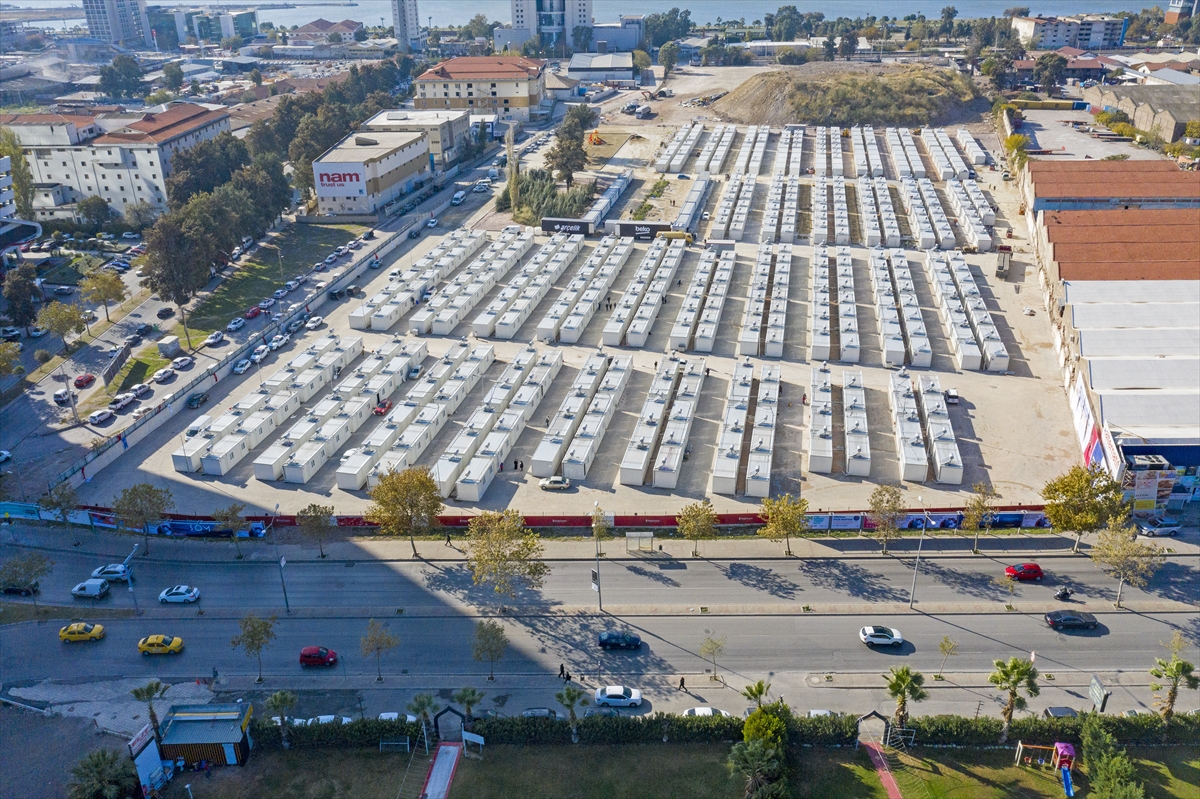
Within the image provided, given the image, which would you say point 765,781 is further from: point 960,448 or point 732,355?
point 732,355

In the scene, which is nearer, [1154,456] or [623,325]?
[1154,456]

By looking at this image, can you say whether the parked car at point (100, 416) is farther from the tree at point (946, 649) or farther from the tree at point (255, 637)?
the tree at point (946, 649)

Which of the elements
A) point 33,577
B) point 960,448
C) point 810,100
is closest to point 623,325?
point 960,448

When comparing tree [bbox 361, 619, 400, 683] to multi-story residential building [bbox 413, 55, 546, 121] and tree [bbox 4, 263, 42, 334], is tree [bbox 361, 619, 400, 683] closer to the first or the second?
tree [bbox 4, 263, 42, 334]

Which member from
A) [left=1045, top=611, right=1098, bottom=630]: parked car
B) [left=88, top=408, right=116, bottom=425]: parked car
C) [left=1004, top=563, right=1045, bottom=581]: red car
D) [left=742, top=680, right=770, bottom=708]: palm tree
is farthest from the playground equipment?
[left=88, top=408, right=116, bottom=425]: parked car

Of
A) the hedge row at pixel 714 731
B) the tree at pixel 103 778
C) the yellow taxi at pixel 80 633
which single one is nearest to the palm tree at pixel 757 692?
the hedge row at pixel 714 731

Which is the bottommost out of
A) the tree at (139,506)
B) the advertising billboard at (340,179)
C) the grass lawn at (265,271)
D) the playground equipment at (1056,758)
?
the playground equipment at (1056,758)

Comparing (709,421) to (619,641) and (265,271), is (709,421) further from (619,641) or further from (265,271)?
(265,271)
